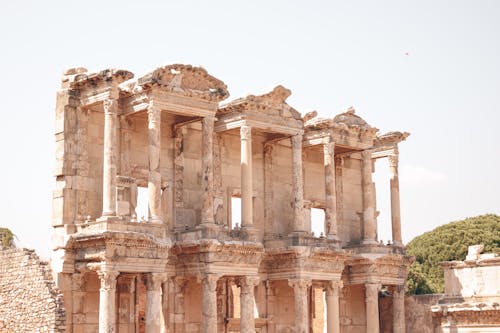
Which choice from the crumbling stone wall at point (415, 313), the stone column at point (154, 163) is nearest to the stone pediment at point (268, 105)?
the stone column at point (154, 163)

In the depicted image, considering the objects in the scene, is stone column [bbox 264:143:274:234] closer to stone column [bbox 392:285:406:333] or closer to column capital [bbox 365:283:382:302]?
column capital [bbox 365:283:382:302]

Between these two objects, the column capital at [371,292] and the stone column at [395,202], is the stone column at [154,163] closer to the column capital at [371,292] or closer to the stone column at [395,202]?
the column capital at [371,292]

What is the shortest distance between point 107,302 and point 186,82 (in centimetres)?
689

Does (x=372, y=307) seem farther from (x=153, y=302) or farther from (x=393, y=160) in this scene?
(x=153, y=302)

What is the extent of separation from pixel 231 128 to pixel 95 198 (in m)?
5.03

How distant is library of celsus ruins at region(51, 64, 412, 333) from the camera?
24359 millimetres

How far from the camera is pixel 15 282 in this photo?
2472 cm

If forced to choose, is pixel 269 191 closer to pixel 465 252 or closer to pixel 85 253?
pixel 85 253

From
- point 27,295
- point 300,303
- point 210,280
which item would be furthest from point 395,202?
point 27,295

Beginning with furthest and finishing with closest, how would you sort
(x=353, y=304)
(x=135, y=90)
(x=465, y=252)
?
(x=465, y=252), (x=353, y=304), (x=135, y=90)

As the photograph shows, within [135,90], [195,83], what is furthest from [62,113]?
[195,83]

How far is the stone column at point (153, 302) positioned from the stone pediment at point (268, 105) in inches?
246

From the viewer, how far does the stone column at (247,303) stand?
87.0 ft

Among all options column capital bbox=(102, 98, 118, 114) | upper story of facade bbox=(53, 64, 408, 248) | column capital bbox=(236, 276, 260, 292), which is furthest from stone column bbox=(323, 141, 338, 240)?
column capital bbox=(102, 98, 118, 114)
